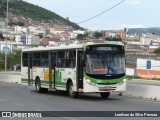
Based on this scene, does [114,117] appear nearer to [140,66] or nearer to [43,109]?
[43,109]

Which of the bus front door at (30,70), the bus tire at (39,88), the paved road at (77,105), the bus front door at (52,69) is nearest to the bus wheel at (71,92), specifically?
the paved road at (77,105)

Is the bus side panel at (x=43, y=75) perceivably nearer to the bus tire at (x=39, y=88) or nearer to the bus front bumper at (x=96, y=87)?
the bus tire at (x=39, y=88)

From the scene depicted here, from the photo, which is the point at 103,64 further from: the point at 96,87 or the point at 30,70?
the point at 30,70

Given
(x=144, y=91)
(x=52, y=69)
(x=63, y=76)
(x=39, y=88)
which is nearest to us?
(x=144, y=91)

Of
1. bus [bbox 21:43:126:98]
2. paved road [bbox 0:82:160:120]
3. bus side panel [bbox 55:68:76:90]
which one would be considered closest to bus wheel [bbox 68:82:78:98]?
bus [bbox 21:43:126:98]

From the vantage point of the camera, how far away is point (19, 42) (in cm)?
17050

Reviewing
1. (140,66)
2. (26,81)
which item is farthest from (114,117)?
(140,66)

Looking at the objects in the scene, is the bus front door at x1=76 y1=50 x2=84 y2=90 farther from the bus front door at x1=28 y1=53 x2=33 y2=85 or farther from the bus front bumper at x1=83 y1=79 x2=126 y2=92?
the bus front door at x1=28 y1=53 x2=33 y2=85

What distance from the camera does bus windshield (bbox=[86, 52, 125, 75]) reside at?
84.1 ft

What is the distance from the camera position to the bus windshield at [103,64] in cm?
2564

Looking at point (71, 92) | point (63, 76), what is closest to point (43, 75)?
point (63, 76)

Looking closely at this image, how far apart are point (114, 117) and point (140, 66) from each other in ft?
191

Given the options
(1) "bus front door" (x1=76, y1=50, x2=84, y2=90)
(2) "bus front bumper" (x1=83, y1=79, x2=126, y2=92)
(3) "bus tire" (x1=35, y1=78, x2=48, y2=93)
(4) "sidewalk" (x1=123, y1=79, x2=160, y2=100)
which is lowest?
(3) "bus tire" (x1=35, y1=78, x2=48, y2=93)

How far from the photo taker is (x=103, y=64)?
25.7 meters
